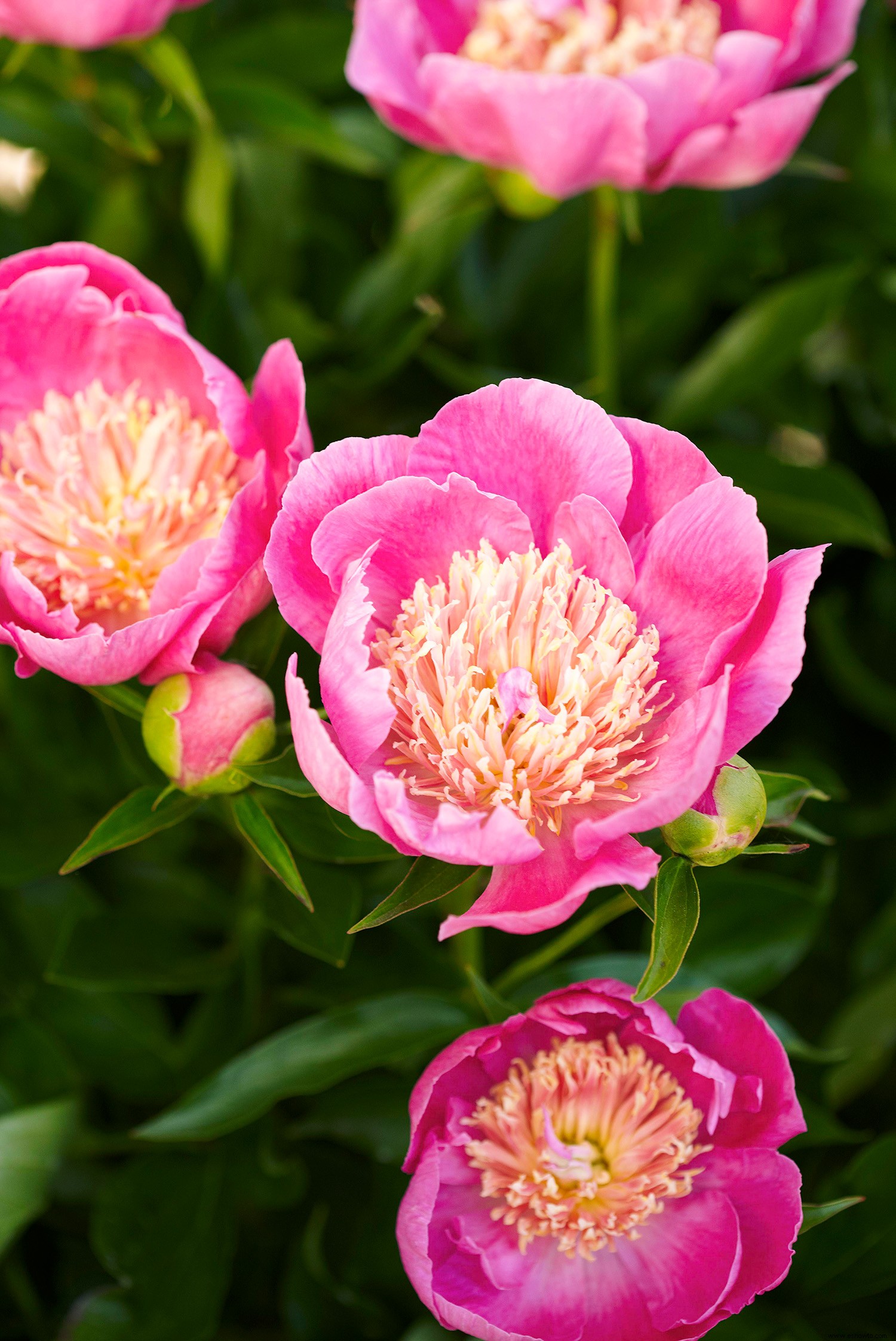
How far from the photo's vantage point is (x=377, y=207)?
98 cm

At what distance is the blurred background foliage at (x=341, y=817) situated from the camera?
2.13ft

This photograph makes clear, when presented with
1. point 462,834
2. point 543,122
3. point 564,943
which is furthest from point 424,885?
point 543,122

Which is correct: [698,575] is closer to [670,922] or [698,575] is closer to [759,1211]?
[670,922]

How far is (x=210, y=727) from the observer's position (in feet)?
1.61

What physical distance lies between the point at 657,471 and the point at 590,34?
0.38 metres

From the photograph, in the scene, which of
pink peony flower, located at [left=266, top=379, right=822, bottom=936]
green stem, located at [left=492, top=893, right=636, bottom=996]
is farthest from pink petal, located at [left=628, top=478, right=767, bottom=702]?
green stem, located at [left=492, top=893, right=636, bottom=996]

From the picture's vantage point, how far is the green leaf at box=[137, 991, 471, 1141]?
56 centimetres

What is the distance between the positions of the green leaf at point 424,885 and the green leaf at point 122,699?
0.48ft

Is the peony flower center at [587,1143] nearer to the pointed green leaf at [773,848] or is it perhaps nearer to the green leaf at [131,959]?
the pointed green leaf at [773,848]

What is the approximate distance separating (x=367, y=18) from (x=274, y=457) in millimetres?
289

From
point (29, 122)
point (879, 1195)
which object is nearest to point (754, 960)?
point (879, 1195)

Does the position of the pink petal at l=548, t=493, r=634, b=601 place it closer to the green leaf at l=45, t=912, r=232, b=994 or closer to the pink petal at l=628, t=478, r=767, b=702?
the pink petal at l=628, t=478, r=767, b=702

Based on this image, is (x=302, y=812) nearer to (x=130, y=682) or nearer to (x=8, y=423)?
(x=130, y=682)

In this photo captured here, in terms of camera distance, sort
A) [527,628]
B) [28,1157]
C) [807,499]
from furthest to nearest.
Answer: [807,499], [28,1157], [527,628]
